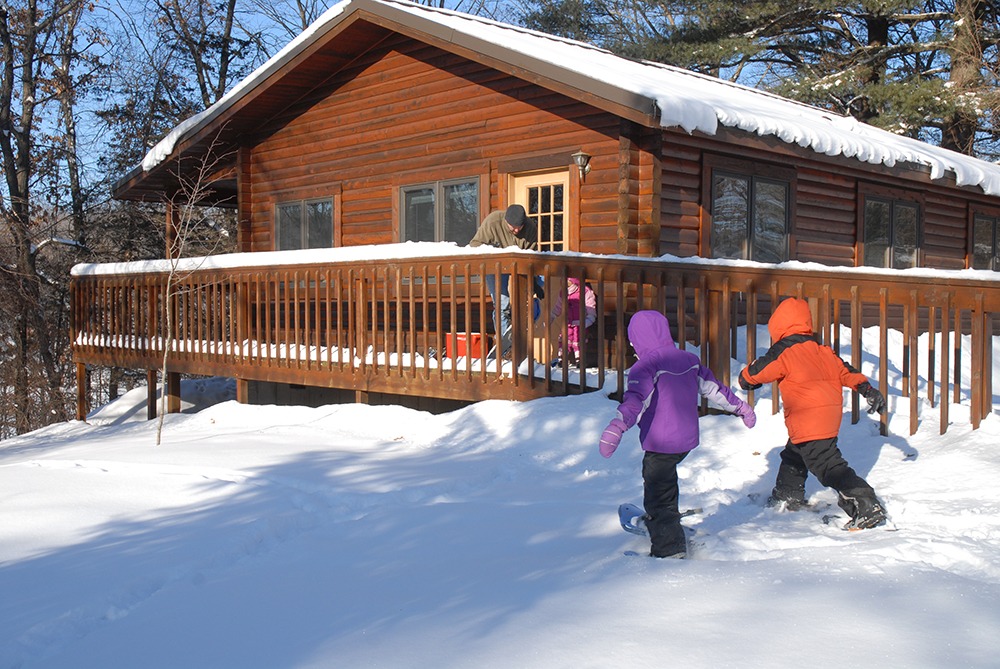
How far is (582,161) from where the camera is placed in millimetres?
10844

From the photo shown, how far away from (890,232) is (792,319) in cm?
972

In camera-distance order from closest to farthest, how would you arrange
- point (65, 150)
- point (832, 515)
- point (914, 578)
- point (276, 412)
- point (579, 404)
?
point (914, 578) → point (832, 515) → point (579, 404) → point (276, 412) → point (65, 150)

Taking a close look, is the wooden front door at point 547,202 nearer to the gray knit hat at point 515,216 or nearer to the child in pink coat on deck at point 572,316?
the child in pink coat on deck at point 572,316

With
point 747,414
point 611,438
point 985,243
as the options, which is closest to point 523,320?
point 747,414

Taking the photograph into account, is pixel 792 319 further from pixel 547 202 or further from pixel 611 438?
pixel 547 202

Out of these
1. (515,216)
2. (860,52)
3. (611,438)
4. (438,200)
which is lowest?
(611,438)

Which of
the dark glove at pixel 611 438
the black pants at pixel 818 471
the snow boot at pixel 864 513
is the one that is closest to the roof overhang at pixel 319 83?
the black pants at pixel 818 471

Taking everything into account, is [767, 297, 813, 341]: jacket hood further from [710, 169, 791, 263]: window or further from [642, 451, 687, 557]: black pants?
[710, 169, 791, 263]: window

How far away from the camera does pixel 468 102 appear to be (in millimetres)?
12250

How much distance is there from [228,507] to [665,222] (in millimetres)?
6702

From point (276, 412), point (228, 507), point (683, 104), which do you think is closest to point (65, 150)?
point (276, 412)

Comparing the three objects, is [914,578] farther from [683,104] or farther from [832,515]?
[683,104]

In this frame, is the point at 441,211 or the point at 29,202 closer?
the point at 441,211

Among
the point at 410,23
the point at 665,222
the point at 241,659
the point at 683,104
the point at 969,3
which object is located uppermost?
the point at 969,3
